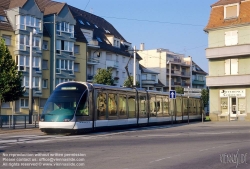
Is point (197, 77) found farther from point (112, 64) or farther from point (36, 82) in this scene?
point (36, 82)

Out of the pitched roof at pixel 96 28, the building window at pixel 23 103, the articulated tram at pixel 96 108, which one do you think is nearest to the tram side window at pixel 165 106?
the articulated tram at pixel 96 108

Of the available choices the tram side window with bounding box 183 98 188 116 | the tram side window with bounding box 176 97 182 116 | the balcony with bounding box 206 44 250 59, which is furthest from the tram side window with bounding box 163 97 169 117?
the balcony with bounding box 206 44 250 59

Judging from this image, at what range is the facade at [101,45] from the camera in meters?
64.6

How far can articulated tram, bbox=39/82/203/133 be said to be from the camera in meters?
22.3

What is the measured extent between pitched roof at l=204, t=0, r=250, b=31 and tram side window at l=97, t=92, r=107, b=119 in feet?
73.1

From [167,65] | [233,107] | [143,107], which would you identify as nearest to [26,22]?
[233,107]

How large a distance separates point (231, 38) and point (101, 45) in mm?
27582

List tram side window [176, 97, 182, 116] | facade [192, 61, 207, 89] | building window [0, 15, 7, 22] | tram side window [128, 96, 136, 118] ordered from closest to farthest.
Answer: tram side window [128, 96, 136, 118] < tram side window [176, 97, 182, 116] < building window [0, 15, 7, 22] < facade [192, 61, 207, 89]

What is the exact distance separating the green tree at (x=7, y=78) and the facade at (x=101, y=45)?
27860 millimetres

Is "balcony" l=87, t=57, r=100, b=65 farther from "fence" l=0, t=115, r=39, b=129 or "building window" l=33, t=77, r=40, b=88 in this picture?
"fence" l=0, t=115, r=39, b=129

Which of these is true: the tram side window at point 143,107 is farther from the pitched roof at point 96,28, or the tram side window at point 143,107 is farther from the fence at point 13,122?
the pitched roof at point 96,28

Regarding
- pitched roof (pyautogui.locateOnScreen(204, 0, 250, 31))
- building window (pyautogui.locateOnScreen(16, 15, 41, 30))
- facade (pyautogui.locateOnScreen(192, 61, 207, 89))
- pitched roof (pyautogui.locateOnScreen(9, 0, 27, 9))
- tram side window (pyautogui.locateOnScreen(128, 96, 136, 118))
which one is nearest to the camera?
tram side window (pyautogui.locateOnScreen(128, 96, 136, 118))

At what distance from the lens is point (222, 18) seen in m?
44.4

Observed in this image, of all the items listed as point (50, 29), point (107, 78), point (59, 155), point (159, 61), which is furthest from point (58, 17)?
point (59, 155)
